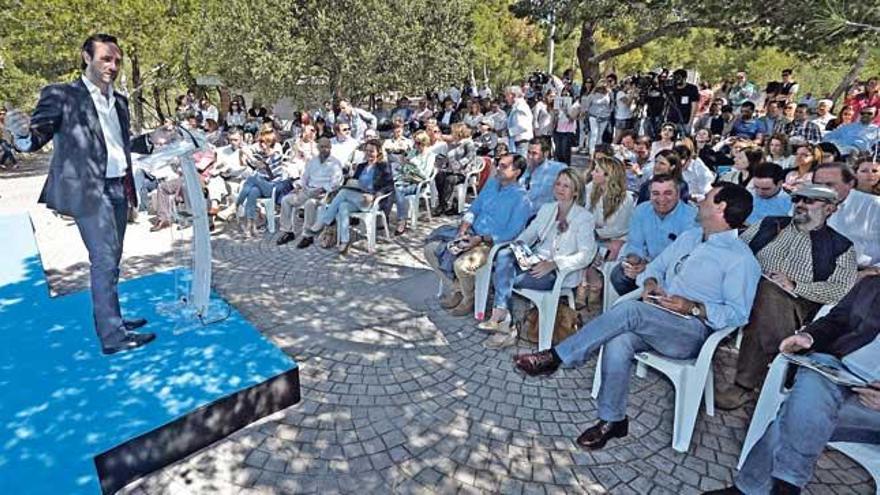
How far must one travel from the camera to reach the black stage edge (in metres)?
2.59

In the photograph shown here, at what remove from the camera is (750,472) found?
239cm

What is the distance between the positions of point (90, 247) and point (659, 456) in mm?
3545

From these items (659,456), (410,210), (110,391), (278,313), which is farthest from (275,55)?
(659,456)

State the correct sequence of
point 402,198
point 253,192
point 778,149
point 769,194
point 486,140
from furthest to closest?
point 486,140 → point 253,192 → point 402,198 → point 778,149 → point 769,194

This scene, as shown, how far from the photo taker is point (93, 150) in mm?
3102

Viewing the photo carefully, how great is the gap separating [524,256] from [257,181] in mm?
4265

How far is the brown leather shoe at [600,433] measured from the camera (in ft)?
9.29

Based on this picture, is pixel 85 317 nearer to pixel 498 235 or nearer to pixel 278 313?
A: pixel 278 313

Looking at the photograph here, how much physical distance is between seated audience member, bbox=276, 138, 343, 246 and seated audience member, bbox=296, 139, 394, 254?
0.36 meters

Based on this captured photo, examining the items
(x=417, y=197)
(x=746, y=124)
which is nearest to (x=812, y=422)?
(x=417, y=197)

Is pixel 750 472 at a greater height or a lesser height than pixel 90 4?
lesser

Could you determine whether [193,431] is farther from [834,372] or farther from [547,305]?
[834,372]

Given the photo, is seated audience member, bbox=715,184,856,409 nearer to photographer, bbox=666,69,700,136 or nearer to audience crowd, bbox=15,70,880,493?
audience crowd, bbox=15,70,880,493

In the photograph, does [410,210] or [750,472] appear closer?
[750,472]
